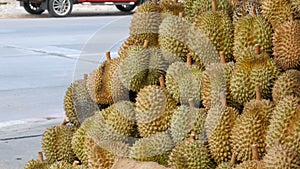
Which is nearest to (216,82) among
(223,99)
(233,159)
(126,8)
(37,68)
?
(223,99)

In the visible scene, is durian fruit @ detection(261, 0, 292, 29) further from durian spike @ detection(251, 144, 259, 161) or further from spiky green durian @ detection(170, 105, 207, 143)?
durian spike @ detection(251, 144, 259, 161)

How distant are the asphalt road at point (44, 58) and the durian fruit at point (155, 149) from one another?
1.17m

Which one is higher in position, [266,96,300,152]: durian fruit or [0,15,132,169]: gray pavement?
[266,96,300,152]: durian fruit

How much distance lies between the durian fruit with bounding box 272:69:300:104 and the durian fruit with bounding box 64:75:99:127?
2.52 feet

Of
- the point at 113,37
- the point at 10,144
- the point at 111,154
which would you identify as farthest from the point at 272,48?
the point at 113,37

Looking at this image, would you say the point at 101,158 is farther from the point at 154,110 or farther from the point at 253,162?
the point at 253,162

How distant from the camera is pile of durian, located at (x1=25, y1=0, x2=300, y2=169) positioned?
2.13 m

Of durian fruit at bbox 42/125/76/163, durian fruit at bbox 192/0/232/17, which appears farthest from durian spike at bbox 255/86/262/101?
durian fruit at bbox 42/125/76/163

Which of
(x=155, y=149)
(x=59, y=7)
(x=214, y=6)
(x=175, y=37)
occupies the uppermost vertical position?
(x=214, y=6)

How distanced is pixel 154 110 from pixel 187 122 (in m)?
0.16

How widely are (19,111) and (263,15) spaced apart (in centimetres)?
426

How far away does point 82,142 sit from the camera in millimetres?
2549

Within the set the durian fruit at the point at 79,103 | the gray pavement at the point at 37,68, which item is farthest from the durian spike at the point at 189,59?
the gray pavement at the point at 37,68

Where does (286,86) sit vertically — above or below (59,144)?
above
